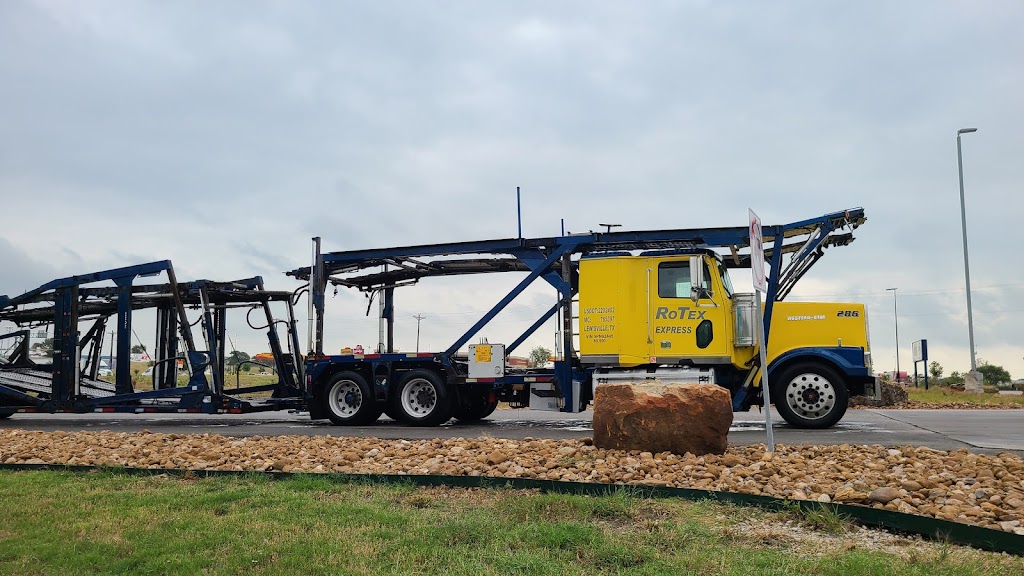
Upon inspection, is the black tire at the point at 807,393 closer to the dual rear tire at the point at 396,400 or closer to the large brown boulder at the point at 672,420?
the large brown boulder at the point at 672,420

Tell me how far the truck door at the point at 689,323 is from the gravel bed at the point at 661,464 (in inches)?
161

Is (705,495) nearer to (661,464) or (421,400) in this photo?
(661,464)

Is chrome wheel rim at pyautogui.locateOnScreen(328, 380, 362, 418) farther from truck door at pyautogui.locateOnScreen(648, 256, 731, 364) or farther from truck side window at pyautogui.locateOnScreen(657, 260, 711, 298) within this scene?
truck side window at pyautogui.locateOnScreen(657, 260, 711, 298)

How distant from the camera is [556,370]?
1377 cm

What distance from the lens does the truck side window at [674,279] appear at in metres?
13.1

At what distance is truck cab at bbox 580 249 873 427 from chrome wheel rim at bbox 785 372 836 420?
2 cm

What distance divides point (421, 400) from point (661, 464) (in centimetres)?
814

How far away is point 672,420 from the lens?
780cm

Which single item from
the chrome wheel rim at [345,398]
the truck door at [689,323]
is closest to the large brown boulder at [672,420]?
the truck door at [689,323]

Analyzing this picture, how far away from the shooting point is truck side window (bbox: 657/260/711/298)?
43.0 feet

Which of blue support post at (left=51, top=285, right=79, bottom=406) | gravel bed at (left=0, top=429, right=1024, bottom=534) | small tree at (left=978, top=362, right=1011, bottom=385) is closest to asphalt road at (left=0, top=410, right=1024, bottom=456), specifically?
blue support post at (left=51, top=285, right=79, bottom=406)

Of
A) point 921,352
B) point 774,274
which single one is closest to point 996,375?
point 921,352

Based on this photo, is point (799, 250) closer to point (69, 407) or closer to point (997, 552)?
point (997, 552)

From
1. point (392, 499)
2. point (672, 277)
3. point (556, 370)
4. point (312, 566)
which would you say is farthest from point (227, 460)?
point (672, 277)
